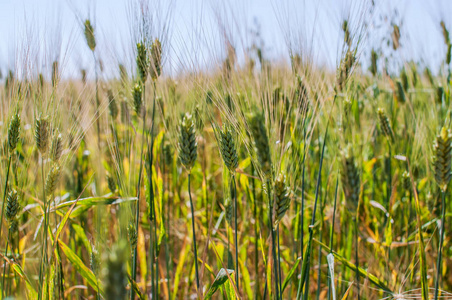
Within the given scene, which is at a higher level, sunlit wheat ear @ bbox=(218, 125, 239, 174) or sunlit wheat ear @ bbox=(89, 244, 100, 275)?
sunlit wheat ear @ bbox=(218, 125, 239, 174)

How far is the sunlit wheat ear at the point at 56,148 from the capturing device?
3.41ft

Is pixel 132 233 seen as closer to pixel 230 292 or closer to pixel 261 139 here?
pixel 230 292

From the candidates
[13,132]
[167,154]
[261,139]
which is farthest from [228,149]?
[167,154]

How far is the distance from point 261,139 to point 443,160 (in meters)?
0.53

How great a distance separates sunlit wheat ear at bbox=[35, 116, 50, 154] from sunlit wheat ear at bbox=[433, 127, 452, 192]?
3.74 ft

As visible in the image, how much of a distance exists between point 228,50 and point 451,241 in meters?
1.85

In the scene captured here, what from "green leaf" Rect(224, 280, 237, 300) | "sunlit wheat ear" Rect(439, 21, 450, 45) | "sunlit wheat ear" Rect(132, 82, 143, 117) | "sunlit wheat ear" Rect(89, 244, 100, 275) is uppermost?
"sunlit wheat ear" Rect(439, 21, 450, 45)

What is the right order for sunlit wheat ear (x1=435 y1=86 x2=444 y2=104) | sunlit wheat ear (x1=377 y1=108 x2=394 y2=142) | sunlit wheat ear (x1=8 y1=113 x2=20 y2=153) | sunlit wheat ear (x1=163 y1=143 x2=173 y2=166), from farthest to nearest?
sunlit wheat ear (x1=435 y1=86 x2=444 y2=104)
sunlit wheat ear (x1=163 y1=143 x2=173 y2=166)
sunlit wheat ear (x1=377 y1=108 x2=394 y2=142)
sunlit wheat ear (x1=8 y1=113 x2=20 y2=153)

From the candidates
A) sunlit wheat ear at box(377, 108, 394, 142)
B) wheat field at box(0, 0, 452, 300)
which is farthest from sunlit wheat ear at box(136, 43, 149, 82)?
sunlit wheat ear at box(377, 108, 394, 142)

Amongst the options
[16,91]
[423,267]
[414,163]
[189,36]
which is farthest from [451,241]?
[16,91]

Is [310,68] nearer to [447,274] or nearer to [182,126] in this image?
[182,126]

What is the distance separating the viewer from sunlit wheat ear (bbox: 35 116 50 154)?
1.04m

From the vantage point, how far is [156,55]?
118cm

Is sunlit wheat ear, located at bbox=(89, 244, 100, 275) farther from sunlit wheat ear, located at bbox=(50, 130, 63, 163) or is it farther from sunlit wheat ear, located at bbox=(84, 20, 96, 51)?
sunlit wheat ear, located at bbox=(84, 20, 96, 51)
